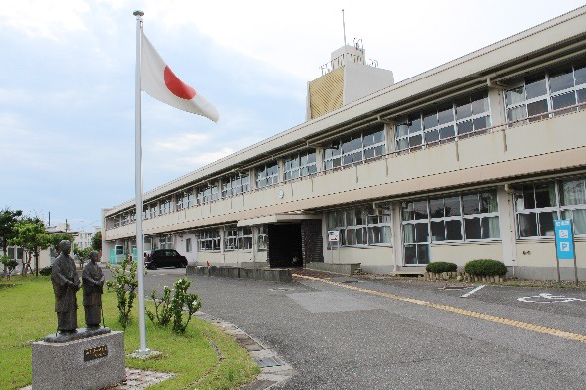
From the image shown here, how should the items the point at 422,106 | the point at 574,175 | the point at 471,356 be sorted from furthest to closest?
the point at 422,106 → the point at 574,175 → the point at 471,356

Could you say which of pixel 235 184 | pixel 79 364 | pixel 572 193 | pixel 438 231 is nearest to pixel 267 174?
pixel 235 184

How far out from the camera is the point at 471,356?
676 centimetres

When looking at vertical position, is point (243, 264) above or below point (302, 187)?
below

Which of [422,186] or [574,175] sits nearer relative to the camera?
[574,175]

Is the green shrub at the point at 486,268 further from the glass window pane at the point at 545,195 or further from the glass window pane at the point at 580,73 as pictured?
the glass window pane at the point at 580,73

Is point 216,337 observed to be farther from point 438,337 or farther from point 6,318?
point 6,318

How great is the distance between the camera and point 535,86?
15.4 metres

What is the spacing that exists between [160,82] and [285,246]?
66.6 ft

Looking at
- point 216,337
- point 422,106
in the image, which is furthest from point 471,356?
point 422,106

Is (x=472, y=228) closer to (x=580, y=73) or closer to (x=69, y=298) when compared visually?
(x=580, y=73)

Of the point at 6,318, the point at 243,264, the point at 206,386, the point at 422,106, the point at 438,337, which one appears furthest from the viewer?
the point at 243,264

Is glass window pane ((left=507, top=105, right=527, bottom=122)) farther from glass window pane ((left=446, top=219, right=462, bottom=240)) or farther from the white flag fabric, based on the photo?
the white flag fabric

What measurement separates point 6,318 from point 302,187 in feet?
49.2

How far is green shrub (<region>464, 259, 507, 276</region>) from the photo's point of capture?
15281 mm
